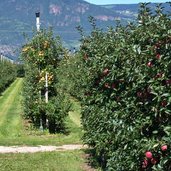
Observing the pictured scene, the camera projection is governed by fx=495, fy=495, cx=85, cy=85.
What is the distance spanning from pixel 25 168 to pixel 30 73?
26.8 ft

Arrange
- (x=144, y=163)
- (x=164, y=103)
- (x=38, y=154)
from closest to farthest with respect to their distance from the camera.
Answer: (x=164, y=103)
(x=144, y=163)
(x=38, y=154)

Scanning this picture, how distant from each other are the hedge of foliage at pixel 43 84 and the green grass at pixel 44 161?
4189 millimetres

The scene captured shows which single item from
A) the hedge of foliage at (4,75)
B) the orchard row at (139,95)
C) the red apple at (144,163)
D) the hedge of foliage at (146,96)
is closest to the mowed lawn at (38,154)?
the orchard row at (139,95)

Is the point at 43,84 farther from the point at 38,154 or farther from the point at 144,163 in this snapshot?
the point at 144,163

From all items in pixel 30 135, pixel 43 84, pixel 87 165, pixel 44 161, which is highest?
pixel 43 84

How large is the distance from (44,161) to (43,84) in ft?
21.9

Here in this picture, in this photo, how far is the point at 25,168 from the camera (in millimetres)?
12781

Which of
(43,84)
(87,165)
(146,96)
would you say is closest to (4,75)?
(43,84)

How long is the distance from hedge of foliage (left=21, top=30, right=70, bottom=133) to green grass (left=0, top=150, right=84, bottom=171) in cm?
419

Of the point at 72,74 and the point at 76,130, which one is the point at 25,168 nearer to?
the point at 76,130

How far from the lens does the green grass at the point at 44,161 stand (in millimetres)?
12727

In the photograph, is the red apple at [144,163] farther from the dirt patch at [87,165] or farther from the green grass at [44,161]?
the green grass at [44,161]

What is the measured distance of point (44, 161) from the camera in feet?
45.0

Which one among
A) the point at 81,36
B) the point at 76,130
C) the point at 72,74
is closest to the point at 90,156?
the point at 81,36
